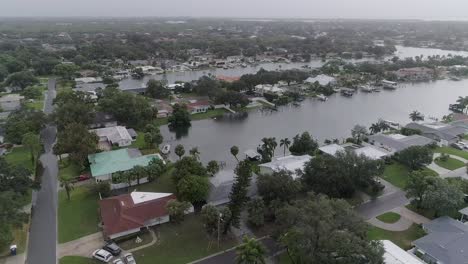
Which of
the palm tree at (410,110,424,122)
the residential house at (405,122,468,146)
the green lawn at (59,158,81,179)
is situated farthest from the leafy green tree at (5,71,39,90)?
the palm tree at (410,110,424,122)

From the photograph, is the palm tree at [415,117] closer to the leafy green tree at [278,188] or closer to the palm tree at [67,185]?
the leafy green tree at [278,188]

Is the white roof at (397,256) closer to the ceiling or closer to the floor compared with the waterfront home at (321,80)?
closer to the floor

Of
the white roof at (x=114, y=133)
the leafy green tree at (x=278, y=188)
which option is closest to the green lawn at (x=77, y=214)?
the white roof at (x=114, y=133)

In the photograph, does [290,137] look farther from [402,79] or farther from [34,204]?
[402,79]

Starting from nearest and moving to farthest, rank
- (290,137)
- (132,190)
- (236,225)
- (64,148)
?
1. (236,225)
2. (132,190)
3. (64,148)
4. (290,137)

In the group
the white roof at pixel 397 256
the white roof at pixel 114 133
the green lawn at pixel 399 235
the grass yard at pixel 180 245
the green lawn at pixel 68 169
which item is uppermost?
the white roof at pixel 114 133

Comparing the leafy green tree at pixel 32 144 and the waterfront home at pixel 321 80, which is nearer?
Answer: the leafy green tree at pixel 32 144

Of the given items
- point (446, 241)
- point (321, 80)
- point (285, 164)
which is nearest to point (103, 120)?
point (285, 164)

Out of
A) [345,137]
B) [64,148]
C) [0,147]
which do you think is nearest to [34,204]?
[64,148]
